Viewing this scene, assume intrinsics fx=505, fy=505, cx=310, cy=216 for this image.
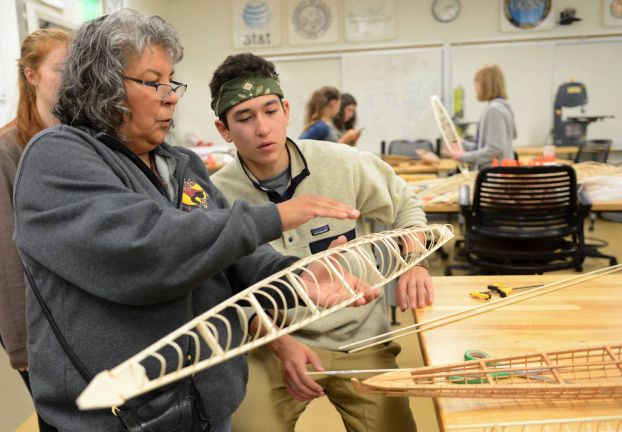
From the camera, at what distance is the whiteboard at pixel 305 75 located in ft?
26.0

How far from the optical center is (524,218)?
10.6ft

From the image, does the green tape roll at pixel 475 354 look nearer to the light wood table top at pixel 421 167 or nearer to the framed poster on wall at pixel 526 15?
the light wood table top at pixel 421 167

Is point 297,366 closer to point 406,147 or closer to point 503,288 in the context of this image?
point 503,288

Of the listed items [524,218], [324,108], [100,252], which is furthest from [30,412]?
[324,108]

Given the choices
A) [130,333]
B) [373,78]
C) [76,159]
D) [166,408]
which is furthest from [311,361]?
[373,78]

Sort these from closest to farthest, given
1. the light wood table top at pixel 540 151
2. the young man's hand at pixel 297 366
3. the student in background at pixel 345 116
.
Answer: the young man's hand at pixel 297 366, the student in background at pixel 345 116, the light wood table top at pixel 540 151

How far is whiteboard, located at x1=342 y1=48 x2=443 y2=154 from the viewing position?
305 inches

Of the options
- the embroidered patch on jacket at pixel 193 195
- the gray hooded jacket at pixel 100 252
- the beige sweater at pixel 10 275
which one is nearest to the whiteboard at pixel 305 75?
the beige sweater at pixel 10 275

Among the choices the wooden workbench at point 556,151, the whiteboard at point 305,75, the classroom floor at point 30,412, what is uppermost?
the whiteboard at point 305,75

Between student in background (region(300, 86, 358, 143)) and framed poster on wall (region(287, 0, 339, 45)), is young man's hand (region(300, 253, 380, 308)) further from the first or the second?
framed poster on wall (region(287, 0, 339, 45))

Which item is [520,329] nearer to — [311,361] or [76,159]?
[311,361]

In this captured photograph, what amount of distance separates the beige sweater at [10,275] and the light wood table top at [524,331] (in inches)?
50.3

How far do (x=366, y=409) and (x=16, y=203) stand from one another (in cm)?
→ 121

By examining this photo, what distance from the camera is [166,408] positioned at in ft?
3.36
